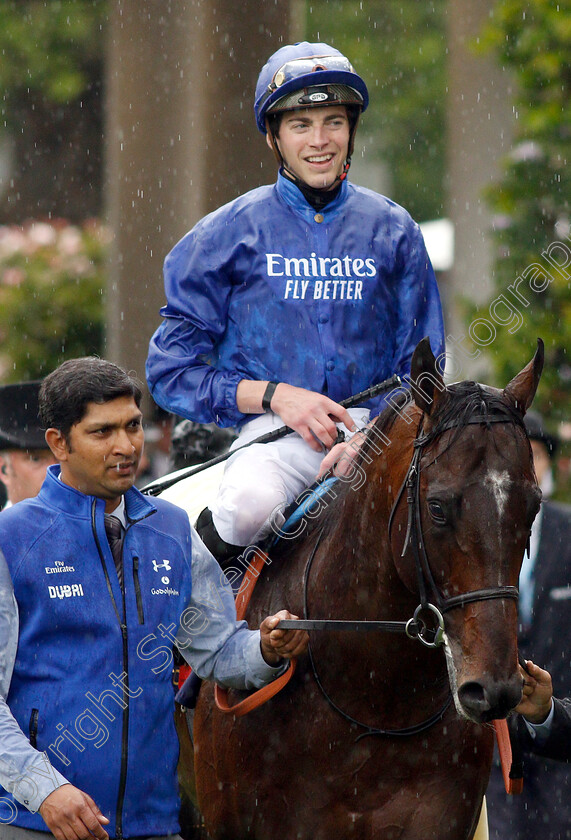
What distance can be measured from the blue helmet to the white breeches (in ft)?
3.24

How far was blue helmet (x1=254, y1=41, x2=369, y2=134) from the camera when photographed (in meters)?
3.97

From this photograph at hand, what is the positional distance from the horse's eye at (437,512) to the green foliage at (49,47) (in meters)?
A: 15.7

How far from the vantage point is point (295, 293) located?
3967 millimetres

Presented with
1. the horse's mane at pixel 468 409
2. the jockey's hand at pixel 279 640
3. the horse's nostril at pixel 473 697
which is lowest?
the jockey's hand at pixel 279 640

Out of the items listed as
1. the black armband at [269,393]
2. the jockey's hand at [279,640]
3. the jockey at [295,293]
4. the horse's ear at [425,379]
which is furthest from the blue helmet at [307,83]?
the jockey's hand at [279,640]

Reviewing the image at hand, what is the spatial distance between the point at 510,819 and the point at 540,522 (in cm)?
132

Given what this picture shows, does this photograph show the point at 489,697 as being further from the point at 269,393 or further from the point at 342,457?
the point at 269,393

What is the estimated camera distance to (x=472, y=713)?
2834 millimetres

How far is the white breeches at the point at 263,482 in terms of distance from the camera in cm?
374

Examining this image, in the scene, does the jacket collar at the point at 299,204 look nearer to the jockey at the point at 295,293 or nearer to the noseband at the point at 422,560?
the jockey at the point at 295,293

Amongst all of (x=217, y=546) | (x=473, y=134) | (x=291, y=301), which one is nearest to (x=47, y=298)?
(x=473, y=134)

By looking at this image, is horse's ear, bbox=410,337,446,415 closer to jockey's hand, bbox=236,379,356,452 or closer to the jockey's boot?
jockey's hand, bbox=236,379,356,452

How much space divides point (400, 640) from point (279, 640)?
0.34 metres

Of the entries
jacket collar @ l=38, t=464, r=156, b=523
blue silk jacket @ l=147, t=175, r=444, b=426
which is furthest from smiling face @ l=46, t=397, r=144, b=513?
blue silk jacket @ l=147, t=175, r=444, b=426
